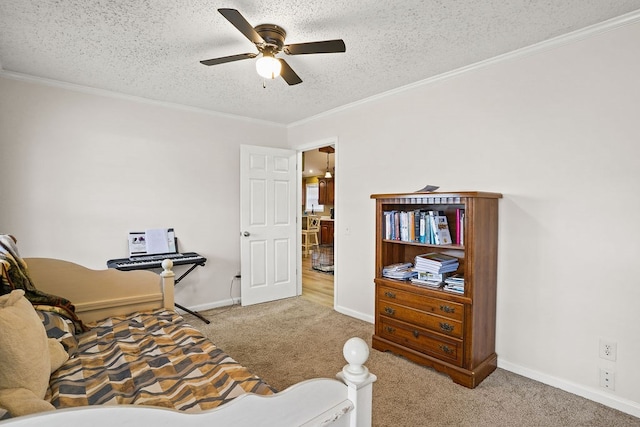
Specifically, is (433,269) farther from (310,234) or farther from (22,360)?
(310,234)

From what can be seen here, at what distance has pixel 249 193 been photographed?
4227 mm

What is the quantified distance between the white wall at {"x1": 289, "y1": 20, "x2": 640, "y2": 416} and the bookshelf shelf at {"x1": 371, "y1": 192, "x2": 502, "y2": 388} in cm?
20

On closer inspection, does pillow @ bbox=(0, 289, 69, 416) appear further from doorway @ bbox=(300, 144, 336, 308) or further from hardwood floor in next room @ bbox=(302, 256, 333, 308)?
doorway @ bbox=(300, 144, 336, 308)

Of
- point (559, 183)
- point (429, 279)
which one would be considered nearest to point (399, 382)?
point (429, 279)

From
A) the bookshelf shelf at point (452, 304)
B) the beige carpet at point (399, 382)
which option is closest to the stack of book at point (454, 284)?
the bookshelf shelf at point (452, 304)

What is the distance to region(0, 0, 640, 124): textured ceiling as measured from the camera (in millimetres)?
1945

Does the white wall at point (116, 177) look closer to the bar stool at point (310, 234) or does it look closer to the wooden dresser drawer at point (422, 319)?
the wooden dresser drawer at point (422, 319)

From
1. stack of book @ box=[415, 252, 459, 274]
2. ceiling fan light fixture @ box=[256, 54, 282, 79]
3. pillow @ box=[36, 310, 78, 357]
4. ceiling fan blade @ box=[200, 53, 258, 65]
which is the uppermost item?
ceiling fan blade @ box=[200, 53, 258, 65]

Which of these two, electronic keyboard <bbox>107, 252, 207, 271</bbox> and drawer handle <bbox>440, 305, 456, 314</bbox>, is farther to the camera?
electronic keyboard <bbox>107, 252, 207, 271</bbox>

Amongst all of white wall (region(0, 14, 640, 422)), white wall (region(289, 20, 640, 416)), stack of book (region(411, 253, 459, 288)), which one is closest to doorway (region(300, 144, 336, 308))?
white wall (region(0, 14, 640, 422))

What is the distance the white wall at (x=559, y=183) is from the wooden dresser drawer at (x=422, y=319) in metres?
0.49

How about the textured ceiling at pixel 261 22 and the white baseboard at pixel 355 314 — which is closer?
the textured ceiling at pixel 261 22

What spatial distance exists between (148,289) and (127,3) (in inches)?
73.0

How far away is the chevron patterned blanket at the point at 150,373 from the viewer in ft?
4.12
